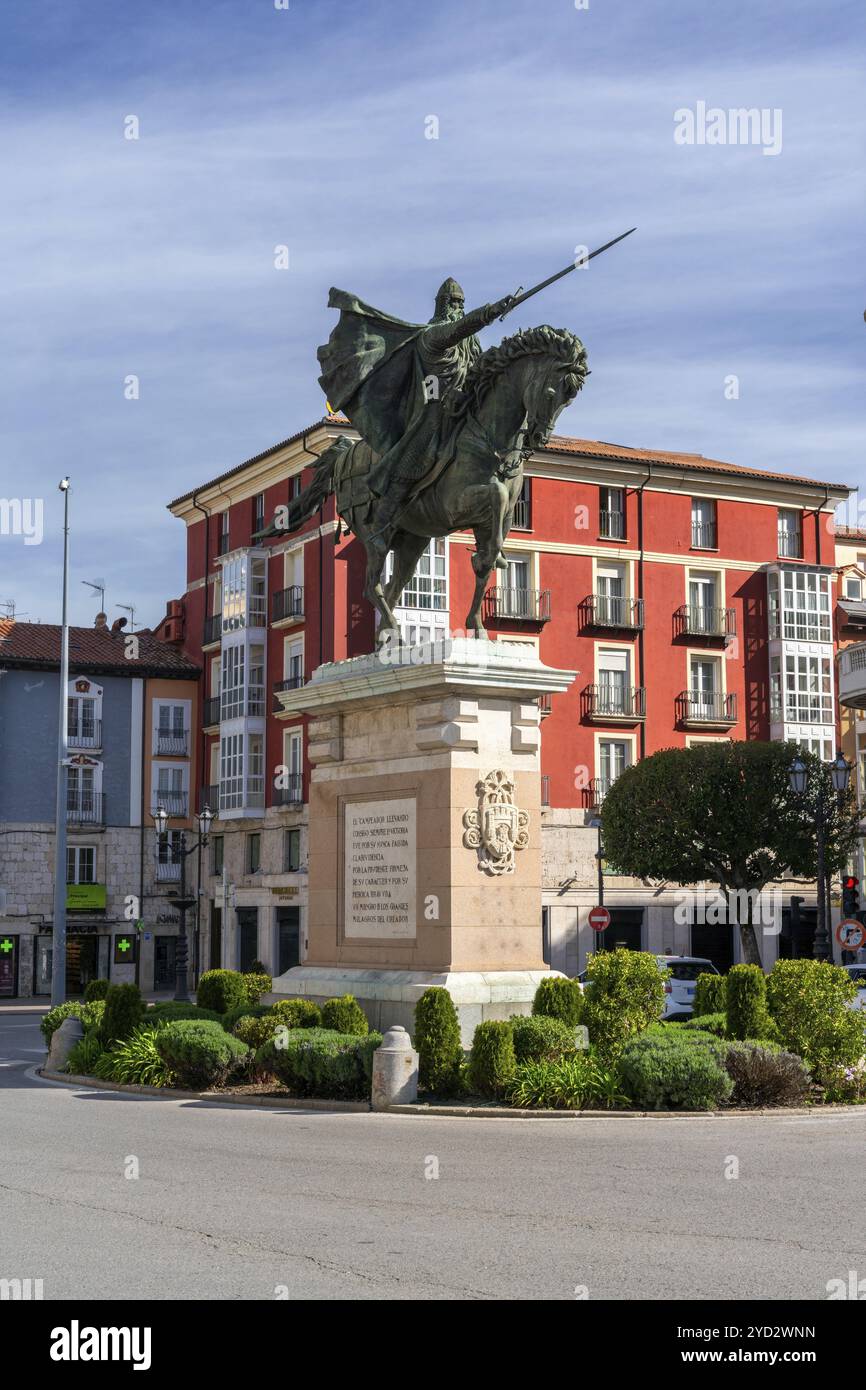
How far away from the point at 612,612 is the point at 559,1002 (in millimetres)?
43161

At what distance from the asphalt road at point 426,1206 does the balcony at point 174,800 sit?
4898cm

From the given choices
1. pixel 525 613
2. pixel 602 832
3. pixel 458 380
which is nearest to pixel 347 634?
pixel 525 613

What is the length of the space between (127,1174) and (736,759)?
40.3 m

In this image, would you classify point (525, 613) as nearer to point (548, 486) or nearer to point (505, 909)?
point (548, 486)

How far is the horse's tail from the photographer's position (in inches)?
854

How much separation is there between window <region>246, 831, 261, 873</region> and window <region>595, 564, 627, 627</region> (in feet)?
48.6

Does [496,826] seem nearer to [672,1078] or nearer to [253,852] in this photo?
[672,1078]

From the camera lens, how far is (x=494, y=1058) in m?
16.5

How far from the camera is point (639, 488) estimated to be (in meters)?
61.2

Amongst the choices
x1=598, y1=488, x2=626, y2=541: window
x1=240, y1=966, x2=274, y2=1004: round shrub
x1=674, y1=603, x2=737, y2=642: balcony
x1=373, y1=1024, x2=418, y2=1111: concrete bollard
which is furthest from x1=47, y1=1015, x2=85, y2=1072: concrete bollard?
x1=674, y1=603, x2=737, y2=642: balcony

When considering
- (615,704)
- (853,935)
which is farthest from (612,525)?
(853,935)

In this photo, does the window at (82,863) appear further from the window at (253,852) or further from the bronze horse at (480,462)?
the bronze horse at (480,462)

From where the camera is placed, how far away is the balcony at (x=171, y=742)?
6569cm

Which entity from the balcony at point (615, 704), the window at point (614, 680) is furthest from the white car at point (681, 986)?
the window at point (614, 680)
